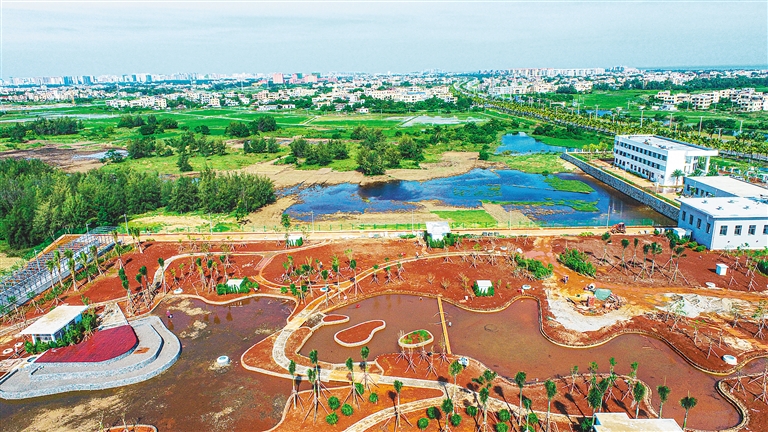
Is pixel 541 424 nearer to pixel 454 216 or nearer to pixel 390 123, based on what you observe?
pixel 454 216

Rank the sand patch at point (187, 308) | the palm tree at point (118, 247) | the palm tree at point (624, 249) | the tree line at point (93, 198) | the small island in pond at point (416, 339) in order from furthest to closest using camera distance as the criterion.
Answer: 1. the tree line at point (93, 198)
2. the palm tree at point (118, 247)
3. the palm tree at point (624, 249)
4. the sand patch at point (187, 308)
5. the small island in pond at point (416, 339)

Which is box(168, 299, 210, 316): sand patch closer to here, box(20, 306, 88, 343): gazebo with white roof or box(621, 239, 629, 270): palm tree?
box(20, 306, 88, 343): gazebo with white roof

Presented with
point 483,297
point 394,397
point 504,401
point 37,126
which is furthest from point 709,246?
point 37,126

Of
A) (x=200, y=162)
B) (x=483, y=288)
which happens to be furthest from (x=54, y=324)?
(x=200, y=162)

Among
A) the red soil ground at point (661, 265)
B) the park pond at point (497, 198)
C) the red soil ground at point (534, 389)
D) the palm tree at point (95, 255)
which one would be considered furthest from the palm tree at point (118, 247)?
the red soil ground at point (661, 265)

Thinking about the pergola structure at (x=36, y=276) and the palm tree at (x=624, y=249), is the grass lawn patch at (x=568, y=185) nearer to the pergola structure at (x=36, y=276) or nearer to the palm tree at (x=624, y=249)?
the palm tree at (x=624, y=249)
